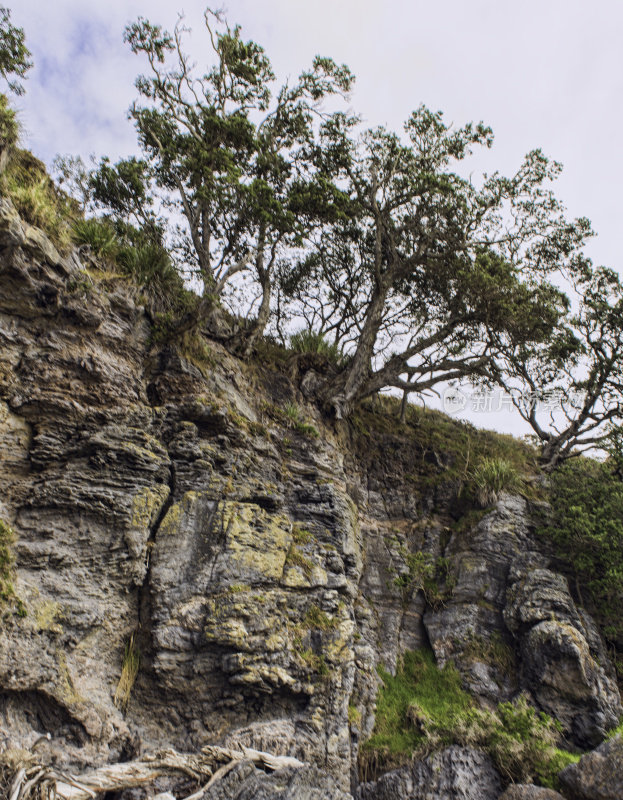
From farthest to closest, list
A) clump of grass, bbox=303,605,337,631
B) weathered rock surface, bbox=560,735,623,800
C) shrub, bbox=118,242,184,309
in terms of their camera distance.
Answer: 1. shrub, bbox=118,242,184,309
2. clump of grass, bbox=303,605,337,631
3. weathered rock surface, bbox=560,735,623,800

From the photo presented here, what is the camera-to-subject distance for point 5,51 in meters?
10.9

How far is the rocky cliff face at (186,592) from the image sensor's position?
23.2 feet

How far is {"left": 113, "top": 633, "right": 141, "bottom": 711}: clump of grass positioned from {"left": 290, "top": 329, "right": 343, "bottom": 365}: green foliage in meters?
10.1

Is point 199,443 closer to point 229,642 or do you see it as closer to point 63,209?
point 229,642

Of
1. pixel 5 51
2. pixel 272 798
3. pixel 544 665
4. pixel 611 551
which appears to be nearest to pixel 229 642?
pixel 272 798

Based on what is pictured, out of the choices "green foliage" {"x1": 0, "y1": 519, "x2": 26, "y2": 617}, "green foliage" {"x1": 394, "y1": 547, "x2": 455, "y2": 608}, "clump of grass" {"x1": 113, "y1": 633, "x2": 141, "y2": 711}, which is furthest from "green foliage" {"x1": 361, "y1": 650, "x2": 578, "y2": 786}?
"green foliage" {"x1": 0, "y1": 519, "x2": 26, "y2": 617}

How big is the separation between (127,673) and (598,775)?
24.9 ft

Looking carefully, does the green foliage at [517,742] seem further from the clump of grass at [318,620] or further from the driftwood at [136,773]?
the driftwood at [136,773]

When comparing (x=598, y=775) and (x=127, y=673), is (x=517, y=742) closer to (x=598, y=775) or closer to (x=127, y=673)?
(x=598, y=775)

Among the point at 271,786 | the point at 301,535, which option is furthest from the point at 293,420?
the point at 271,786

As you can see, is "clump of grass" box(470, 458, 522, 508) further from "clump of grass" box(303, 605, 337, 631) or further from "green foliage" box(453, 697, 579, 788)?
"clump of grass" box(303, 605, 337, 631)

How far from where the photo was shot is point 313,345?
51.6 ft

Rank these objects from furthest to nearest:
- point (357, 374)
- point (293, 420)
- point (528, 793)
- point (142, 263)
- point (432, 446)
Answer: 1. point (432, 446)
2. point (357, 374)
3. point (293, 420)
4. point (142, 263)
5. point (528, 793)

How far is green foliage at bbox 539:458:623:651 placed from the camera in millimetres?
11883
